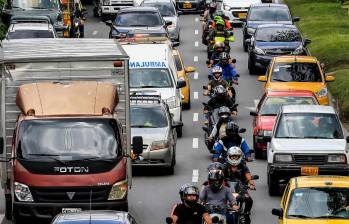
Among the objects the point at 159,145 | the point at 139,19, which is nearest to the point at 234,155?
the point at 159,145

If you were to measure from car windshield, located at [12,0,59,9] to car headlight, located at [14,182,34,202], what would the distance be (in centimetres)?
2759

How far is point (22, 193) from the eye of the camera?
78.1ft

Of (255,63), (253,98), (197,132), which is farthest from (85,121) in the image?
(255,63)

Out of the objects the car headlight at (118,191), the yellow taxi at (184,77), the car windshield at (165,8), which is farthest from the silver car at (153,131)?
the car windshield at (165,8)

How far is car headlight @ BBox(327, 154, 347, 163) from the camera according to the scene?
28375 millimetres

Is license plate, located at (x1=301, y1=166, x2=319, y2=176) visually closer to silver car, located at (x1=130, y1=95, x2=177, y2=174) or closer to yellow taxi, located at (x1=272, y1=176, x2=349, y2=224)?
silver car, located at (x1=130, y1=95, x2=177, y2=174)

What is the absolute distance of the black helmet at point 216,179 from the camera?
21.6m

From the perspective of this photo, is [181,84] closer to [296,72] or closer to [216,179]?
[296,72]

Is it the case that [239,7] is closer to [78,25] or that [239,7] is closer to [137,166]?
[78,25]

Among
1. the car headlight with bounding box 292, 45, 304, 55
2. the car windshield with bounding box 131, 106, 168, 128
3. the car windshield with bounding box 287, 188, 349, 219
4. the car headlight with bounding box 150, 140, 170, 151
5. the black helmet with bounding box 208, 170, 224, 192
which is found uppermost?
the black helmet with bounding box 208, 170, 224, 192

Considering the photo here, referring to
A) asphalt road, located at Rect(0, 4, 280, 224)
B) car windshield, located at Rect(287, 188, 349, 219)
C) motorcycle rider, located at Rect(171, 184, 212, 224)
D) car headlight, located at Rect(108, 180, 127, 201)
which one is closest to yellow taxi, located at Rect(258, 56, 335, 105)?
asphalt road, located at Rect(0, 4, 280, 224)

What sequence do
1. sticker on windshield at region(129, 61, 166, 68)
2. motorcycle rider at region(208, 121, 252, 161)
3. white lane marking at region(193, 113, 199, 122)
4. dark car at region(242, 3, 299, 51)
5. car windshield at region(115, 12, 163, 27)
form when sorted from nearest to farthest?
motorcycle rider at region(208, 121, 252, 161) → sticker on windshield at region(129, 61, 166, 68) → white lane marking at region(193, 113, 199, 122) → car windshield at region(115, 12, 163, 27) → dark car at region(242, 3, 299, 51)

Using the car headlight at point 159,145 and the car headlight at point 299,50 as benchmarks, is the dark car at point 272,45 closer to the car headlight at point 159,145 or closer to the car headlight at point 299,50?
the car headlight at point 299,50

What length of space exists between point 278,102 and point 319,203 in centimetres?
A: 1256
